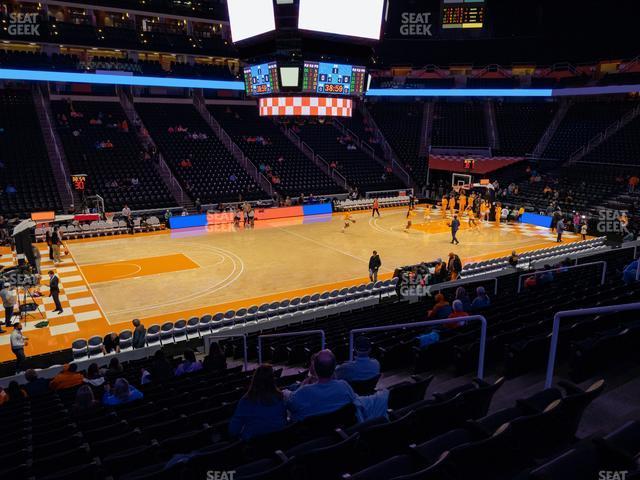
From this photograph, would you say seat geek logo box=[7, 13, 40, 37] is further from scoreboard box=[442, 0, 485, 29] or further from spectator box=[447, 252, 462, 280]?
spectator box=[447, 252, 462, 280]

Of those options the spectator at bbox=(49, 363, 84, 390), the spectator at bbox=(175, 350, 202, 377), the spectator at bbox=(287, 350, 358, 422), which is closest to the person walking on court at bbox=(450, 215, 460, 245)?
the spectator at bbox=(175, 350, 202, 377)

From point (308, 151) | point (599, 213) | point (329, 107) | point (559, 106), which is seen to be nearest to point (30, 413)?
point (329, 107)

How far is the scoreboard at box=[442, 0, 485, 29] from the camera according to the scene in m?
40.2

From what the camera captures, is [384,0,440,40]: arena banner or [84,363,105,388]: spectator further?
[384,0,440,40]: arena banner

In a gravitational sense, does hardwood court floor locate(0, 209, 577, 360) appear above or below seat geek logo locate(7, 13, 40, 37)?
below

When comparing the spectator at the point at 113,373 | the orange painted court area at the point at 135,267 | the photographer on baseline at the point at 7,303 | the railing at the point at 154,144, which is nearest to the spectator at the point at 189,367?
the spectator at the point at 113,373

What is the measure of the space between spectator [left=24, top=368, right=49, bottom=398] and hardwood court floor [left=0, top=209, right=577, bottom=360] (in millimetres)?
4940

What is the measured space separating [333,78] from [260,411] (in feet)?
45.4

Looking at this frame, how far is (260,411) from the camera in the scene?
417cm

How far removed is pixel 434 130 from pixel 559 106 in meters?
11.3

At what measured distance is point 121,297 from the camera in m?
17.7

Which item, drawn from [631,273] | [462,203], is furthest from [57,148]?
[631,273]

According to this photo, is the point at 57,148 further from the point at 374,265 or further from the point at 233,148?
the point at 374,265

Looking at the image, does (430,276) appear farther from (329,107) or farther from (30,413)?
(30,413)
